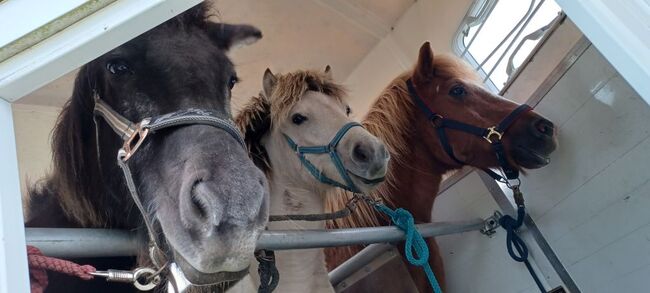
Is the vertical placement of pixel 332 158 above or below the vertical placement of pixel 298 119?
below

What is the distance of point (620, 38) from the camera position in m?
0.71

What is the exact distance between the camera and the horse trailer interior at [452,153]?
663 millimetres

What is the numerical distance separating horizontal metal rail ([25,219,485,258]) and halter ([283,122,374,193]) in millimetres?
207

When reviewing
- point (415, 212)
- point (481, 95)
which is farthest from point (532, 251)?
point (481, 95)

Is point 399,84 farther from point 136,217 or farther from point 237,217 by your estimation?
point 237,217

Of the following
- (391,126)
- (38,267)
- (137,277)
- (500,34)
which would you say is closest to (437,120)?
(391,126)

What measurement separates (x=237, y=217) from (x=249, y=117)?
124 cm

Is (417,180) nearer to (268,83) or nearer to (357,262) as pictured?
(357,262)

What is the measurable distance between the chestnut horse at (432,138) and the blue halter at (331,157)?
14.7 inches

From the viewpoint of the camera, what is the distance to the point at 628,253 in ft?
5.26

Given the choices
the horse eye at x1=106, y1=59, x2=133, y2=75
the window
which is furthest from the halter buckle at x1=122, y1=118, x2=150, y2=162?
the window

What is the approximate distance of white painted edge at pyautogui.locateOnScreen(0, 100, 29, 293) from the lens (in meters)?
0.55

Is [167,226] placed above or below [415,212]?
above

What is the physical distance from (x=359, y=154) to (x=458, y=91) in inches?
36.2
